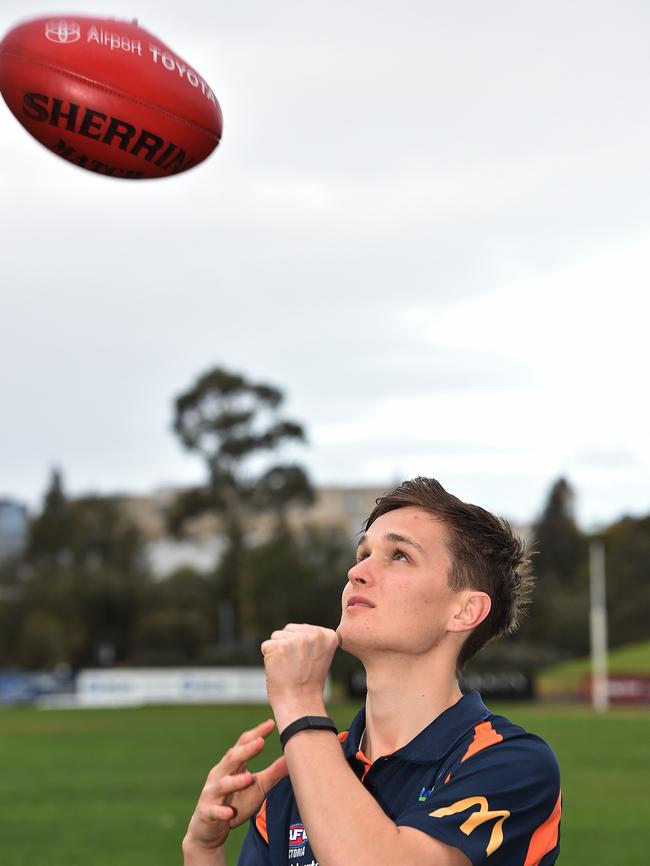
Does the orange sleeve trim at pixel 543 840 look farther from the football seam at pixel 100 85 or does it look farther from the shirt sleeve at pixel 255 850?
the football seam at pixel 100 85

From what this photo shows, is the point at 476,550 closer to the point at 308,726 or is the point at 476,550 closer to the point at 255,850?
the point at 308,726

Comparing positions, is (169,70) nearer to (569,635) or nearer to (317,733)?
(317,733)

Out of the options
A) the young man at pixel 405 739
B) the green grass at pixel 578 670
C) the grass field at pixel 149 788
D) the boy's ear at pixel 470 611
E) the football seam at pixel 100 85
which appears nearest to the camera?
the young man at pixel 405 739

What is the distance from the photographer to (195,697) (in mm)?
40344

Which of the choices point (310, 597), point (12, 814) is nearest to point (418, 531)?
point (12, 814)

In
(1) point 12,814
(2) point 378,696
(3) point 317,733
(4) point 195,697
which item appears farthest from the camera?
(4) point 195,697

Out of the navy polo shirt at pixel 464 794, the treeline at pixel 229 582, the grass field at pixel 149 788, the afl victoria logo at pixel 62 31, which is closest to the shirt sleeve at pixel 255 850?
the navy polo shirt at pixel 464 794

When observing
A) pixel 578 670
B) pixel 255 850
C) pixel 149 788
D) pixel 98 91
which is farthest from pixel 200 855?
pixel 578 670

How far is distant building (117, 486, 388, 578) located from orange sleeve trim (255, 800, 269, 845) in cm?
6887

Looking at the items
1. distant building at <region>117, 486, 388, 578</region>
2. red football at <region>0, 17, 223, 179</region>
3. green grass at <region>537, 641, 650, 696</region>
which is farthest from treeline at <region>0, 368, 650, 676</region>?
red football at <region>0, 17, 223, 179</region>

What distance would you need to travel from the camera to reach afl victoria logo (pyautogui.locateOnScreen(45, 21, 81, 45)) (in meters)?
4.16

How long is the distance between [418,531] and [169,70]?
231 cm

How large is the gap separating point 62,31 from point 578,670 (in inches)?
1798

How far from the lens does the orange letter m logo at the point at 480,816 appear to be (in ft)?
7.30
